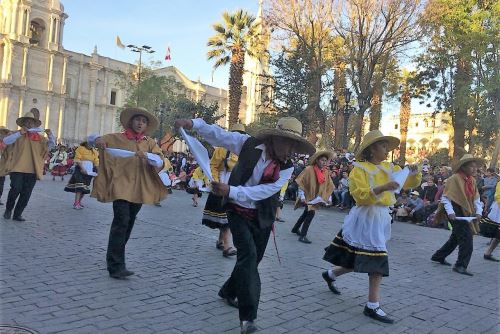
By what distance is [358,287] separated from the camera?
19.7 ft

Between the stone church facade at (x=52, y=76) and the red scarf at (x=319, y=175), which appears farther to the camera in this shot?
the stone church facade at (x=52, y=76)

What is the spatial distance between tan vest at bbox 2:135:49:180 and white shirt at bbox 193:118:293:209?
5.75 m

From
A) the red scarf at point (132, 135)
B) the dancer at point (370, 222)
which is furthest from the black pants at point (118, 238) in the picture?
the dancer at point (370, 222)

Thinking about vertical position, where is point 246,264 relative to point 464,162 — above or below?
below

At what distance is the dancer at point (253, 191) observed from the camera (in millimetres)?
4035

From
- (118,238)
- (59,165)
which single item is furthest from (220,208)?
(59,165)

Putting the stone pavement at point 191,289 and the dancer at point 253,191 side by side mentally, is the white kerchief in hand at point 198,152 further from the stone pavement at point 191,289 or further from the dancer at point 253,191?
the stone pavement at point 191,289

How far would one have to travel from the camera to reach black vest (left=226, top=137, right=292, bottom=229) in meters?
4.21

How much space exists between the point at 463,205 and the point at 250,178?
4.73 metres

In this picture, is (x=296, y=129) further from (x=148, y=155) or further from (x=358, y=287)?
(x=358, y=287)

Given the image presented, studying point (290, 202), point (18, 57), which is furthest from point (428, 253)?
point (18, 57)

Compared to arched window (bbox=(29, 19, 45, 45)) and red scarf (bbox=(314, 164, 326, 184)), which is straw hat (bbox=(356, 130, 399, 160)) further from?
arched window (bbox=(29, 19, 45, 45))

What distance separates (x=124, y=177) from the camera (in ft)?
18.8

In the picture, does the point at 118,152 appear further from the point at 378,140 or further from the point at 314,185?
the point at 314,185
